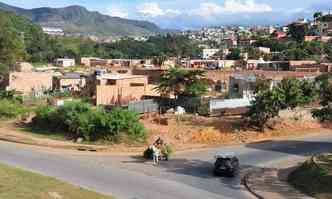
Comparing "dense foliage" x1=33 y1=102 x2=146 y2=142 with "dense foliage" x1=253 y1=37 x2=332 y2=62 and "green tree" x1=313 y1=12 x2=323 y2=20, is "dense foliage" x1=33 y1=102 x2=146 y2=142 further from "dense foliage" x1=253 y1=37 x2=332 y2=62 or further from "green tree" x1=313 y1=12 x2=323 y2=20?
"green tree" x1=313 y1=12 x2=323 y2=20

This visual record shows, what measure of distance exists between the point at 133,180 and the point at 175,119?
39.7 ft

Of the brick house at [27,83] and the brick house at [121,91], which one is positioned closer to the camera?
the brick house at [121,91]

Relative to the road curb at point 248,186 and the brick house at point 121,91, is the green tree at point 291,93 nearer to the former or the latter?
the road curb at point 248,186

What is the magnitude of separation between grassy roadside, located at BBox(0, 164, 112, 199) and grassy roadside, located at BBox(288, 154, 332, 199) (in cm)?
705

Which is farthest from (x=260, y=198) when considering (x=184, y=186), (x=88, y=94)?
(x=88, y=94)

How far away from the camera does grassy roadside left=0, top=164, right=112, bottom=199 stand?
51.5ft

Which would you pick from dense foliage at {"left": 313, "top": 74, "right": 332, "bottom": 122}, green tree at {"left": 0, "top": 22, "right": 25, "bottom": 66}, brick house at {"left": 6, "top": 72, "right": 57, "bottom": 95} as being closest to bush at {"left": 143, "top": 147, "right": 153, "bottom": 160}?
dense foliage at {"left": 313, "top": 74, "right": 332, "bottom": 122}

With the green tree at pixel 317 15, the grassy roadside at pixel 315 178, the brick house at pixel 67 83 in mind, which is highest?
the green tree at pixel 317 15

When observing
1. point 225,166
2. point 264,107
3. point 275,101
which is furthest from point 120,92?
point 225,166

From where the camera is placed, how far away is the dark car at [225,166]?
21688 mm

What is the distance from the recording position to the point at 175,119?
32281 mm

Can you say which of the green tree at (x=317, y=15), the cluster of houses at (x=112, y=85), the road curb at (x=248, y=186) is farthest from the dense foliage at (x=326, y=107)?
the green tree at (x=317, y=15)

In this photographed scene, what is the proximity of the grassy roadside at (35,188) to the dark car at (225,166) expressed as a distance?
612 centimetres

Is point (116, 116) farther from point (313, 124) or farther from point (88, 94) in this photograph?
point (88, 94)
